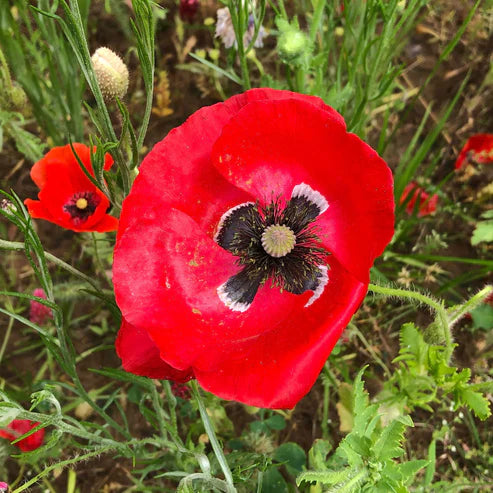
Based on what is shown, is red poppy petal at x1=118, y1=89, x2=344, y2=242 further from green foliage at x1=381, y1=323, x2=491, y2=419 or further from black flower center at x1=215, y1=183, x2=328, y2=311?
green foliage at x1=381, y1=323, x2=491, y2=419

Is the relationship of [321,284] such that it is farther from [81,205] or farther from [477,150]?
[477,150]

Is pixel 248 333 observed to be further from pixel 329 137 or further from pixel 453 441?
pixel 453 441

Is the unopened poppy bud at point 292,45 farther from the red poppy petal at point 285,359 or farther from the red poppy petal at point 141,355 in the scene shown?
the red poppy petal at point 141,355

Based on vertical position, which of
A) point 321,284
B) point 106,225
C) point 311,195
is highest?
point 311,195

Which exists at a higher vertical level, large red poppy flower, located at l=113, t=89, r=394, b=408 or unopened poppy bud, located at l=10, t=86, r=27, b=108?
large red poppy flower, located at l=113, t=89, r=394, b=408

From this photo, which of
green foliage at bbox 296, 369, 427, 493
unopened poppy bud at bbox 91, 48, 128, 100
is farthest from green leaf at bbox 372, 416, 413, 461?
unopened poppy bud at bbox 91, 48, 128, 100

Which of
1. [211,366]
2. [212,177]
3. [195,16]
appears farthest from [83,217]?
[195,16]

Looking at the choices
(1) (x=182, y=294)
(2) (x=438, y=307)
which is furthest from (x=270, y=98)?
(2) (x=438, y=307)
